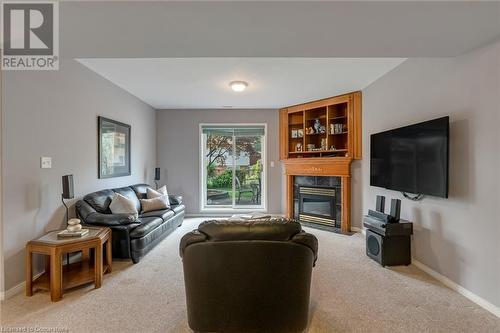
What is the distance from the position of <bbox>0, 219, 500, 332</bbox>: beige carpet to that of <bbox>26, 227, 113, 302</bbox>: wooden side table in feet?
0.33

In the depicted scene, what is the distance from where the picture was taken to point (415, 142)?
2.92 m

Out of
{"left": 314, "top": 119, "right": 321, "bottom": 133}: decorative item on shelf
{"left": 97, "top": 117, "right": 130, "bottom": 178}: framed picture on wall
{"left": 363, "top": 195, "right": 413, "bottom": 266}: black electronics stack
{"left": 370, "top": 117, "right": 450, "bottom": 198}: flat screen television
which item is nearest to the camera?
{"left": 370, "top": 117, "right": 450, "bottom": 198}: flat screen television

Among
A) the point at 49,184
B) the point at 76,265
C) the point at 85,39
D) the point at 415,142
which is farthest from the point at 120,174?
the point at 415,142

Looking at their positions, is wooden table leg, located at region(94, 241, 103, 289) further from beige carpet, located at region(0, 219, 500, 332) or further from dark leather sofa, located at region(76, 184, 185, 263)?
dark leather sofa, located at region(76, 184, 185, 263)

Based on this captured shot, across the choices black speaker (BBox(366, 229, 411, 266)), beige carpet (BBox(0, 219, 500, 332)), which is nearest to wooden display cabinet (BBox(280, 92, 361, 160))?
black speaker (BBox(366, 229, 411, 266))

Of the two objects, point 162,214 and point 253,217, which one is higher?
point 253,217

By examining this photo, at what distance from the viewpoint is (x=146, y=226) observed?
3365 mm

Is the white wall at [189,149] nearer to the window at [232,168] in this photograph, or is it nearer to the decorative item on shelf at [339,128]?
the window at [232,168]

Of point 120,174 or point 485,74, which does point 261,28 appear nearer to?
point 485,74

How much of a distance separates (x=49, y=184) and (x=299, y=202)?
426 cm

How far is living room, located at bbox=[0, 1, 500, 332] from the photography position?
177 centimetres

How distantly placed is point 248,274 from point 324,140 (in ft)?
13.2

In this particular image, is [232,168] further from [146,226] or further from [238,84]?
[146,226]

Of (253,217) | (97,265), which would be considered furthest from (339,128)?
(97,265)
